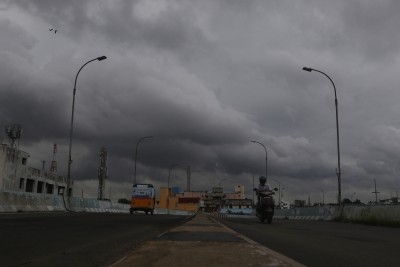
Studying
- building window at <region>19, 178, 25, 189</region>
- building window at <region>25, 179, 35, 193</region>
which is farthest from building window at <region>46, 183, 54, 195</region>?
building window at <region>19, 178, 25, 189</region>

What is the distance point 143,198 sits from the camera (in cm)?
5088

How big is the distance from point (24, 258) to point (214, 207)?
536 feet

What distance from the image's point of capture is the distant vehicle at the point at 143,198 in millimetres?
50594

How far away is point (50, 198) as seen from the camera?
32.9 metres

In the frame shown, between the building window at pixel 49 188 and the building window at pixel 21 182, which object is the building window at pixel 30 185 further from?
the building window at pixel 49 188

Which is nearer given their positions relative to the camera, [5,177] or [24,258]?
[24,258]

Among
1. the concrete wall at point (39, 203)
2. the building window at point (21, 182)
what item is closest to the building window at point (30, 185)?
the building window at point (21, 182)

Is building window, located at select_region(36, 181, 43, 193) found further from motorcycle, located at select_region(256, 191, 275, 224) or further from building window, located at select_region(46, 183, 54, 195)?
motorcycle, located at select_region(256, 191, 275, 224)

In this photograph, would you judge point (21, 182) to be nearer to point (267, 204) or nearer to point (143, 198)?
point (143, 198)

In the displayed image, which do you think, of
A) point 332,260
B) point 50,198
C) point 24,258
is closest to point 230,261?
point 332,260

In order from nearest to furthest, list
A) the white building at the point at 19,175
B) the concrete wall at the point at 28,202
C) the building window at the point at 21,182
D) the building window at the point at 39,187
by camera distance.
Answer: the concrete wall at the point at 28,202 < the white building at the point at 19,175 < the building window at the point at 21,182 < the building window at the point at 39,187

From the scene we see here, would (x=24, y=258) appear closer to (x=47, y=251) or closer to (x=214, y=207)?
(x=47, y=251)

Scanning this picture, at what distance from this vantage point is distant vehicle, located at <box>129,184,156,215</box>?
166 feet

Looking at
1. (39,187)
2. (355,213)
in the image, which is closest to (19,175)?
(39,187)
